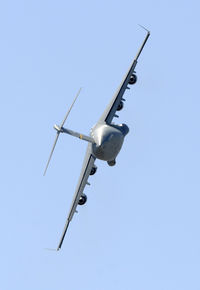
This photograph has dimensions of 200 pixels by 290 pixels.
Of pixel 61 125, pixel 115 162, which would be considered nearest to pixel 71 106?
pixel 61 125

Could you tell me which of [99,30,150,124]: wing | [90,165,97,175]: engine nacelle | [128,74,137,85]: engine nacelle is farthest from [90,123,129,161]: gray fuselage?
[128,74,137,85]: engine nacelle

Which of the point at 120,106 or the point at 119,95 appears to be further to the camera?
the point at 120,106

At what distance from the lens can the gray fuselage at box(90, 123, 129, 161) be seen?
18450cm

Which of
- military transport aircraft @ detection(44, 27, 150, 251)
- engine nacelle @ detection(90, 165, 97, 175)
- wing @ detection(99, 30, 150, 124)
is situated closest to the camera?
military transport aircraft @ detection(44, 27, 150, 251)

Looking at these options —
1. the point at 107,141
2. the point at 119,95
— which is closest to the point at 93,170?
the point at 107,141

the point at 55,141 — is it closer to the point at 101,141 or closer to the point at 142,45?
the point at 101,141

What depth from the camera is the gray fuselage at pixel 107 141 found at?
18450 cm

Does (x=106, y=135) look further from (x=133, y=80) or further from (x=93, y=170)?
(x=133, y=80)

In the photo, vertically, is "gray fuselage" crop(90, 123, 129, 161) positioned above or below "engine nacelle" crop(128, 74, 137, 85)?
below

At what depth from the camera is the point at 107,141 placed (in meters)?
184

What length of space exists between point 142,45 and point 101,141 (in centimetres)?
2487

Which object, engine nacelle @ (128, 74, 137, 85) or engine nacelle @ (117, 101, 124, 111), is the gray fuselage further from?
engine nacelle @ (128, 74, 137, 85)

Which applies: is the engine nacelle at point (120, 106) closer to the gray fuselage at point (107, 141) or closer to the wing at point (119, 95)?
the wing at point (119, 95)

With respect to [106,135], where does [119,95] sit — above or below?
above
